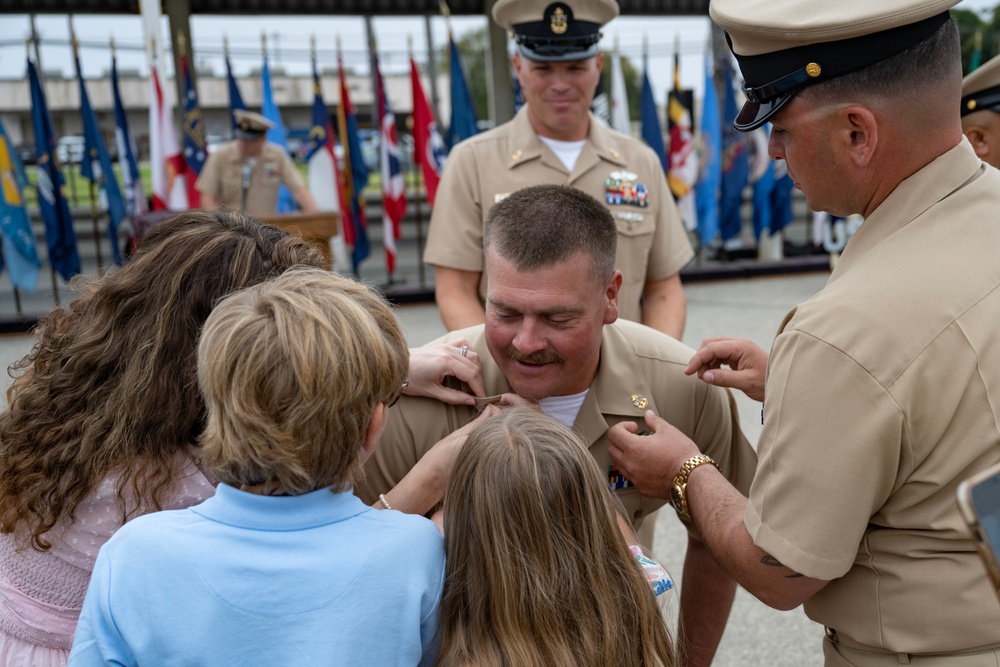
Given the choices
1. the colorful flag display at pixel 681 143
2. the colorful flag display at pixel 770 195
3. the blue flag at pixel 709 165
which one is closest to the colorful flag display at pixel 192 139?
the colorful flag display at pixel 681 143

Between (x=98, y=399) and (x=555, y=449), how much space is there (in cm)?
89

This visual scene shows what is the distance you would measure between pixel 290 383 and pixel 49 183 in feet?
29.1

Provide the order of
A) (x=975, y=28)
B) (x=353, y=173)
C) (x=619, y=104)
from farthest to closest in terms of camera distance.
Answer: (x=975, y=28) < (x=619, y=104) < (x=353, y=173)

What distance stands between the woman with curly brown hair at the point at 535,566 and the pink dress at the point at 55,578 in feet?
2.02

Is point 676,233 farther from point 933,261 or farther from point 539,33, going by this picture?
point 933,261

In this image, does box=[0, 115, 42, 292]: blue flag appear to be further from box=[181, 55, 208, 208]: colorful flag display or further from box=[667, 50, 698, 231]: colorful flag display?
box=[667, 50, 698, 231]: colorful flag display

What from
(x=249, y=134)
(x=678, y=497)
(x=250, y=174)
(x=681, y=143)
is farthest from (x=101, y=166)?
(x=678, y=497)

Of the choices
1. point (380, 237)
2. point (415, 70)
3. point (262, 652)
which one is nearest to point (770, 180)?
point (415, 70)

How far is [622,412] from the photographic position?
7.54 ft

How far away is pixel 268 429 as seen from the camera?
4.59ft

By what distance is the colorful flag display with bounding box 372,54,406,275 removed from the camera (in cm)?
980

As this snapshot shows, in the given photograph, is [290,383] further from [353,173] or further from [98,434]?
[353,173]

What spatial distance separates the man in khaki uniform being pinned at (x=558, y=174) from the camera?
3424 mm

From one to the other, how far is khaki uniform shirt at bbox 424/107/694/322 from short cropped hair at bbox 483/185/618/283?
110cm
